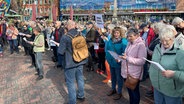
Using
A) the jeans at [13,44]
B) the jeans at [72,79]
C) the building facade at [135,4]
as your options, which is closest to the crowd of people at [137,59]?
the jeans at [72,79]

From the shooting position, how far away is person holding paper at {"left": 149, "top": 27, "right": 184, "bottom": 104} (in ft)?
9.64

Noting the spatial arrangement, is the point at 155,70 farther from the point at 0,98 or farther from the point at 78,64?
the point at 0,98

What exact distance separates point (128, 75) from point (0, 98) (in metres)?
3.78

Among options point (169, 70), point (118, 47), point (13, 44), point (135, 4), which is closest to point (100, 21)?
point (118, 47)

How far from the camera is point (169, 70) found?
115 inches

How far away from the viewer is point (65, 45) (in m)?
4.94

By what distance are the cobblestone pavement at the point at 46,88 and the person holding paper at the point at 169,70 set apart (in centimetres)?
235

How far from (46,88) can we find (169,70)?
4.64 meters

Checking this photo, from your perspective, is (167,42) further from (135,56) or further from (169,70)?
(135,56)

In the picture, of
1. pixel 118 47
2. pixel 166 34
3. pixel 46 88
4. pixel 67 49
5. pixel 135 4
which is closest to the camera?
pixel 166 34

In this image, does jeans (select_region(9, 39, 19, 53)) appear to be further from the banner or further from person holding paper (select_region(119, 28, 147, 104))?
person holding paper (select_region(119, 28, 147, 104))

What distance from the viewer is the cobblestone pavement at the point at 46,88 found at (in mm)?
5866

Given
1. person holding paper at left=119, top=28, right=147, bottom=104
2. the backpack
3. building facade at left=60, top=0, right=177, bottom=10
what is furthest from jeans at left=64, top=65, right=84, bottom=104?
building facade at left=60, top=0, right=177, bottom=10

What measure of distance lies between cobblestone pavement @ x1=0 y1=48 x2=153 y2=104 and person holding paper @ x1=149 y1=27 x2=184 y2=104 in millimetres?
2353
